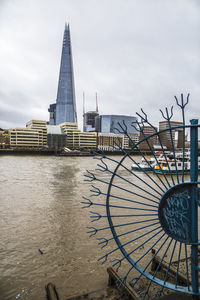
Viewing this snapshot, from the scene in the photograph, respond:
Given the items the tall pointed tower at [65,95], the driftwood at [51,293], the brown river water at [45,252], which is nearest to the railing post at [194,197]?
the driftwood at [51,293]

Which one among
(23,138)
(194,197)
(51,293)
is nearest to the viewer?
(194,197)

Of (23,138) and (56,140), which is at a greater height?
(23,138)

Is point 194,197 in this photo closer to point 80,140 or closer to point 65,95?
point 80,140

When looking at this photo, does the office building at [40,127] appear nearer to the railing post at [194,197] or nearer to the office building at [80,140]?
the office building at [80,140]

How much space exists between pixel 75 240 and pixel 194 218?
4.79m

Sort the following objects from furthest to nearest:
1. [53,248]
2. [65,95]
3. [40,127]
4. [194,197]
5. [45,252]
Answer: [65,95], [40,127], [53,248], [45,252], [194,197]

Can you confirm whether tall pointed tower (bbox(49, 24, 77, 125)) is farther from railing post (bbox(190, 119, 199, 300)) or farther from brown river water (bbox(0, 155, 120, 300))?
railing post (bbox(190, 119, 199, 300))

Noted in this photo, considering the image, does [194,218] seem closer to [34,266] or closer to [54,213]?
[34,266]

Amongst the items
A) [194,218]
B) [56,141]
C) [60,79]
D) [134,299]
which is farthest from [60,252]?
[60,79]

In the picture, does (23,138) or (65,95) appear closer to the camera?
Result: (23,138)

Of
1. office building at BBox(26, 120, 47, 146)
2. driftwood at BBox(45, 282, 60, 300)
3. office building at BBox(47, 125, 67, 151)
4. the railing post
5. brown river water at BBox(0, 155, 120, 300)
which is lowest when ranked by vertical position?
brown river water at BBox(0, 155, 120, 300)

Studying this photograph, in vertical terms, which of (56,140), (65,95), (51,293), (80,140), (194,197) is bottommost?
(51,293)

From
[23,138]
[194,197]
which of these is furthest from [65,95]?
[194,197]

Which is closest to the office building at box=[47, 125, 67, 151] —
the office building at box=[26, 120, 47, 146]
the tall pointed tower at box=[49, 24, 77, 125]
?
the office building at box=[26, 120, 47, 146]
